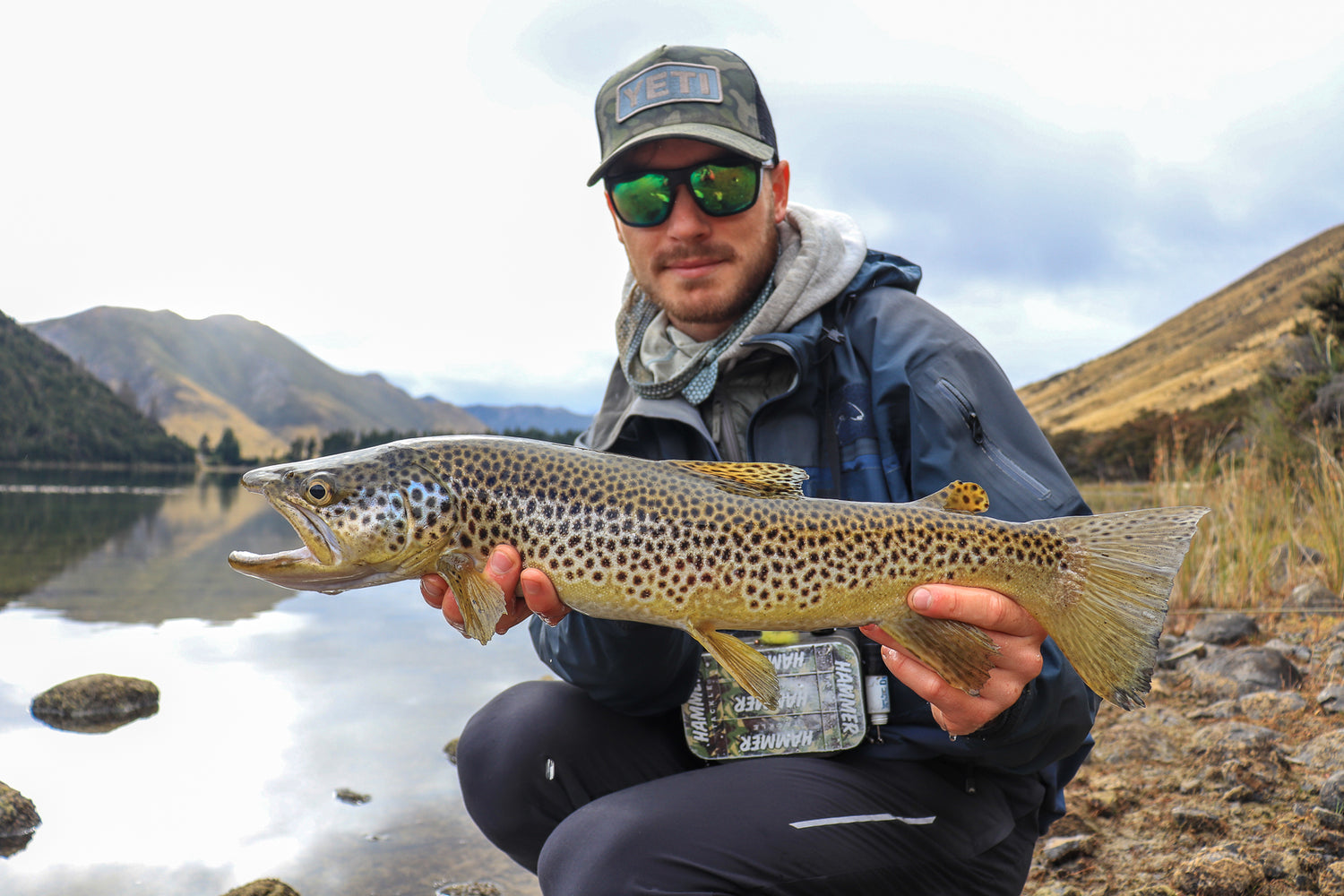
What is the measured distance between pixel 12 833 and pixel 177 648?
7.10 m

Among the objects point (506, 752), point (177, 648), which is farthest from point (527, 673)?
point (506, 752)

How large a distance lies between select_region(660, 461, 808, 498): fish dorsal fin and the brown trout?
0.13 feet

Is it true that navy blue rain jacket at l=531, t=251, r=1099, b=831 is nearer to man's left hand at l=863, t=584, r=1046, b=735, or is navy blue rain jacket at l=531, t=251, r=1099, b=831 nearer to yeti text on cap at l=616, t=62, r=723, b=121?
man's left hand at l=863, t=584, r=1046, b=735

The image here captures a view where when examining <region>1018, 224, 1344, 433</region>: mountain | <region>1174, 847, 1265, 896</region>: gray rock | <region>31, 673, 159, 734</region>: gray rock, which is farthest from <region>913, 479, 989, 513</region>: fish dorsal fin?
<region>1018, 224, 1344, 433</region>: mountain

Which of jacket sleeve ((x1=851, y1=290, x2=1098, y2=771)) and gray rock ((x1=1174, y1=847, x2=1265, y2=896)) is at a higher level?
jacket sleeve ((x1=851, y1=290, x2=1098, y2=771))

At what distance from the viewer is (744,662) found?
102 inches

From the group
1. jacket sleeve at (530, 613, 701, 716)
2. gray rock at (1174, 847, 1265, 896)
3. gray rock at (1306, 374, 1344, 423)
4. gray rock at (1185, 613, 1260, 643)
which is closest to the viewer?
jacket sleeve at (530, 613, 701, 716)

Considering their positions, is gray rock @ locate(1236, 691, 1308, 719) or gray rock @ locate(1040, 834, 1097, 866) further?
gray rock @ locate(1236, 691, 1308, 719)

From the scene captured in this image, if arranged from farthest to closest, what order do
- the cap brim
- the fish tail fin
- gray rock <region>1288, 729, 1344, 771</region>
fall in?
gray rock <region>1288, 729, 1344, 771</region>, the cap brim, the fish tail fin

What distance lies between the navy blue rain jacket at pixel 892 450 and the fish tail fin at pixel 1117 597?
0.28 metres

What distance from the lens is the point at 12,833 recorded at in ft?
19.4

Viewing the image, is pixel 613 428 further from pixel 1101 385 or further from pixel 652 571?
pixel 1101 385

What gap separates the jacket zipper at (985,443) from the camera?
9.65ft

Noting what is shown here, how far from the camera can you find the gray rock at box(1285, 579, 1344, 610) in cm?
820
